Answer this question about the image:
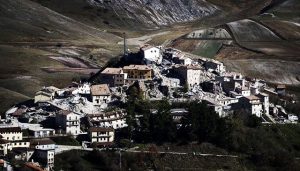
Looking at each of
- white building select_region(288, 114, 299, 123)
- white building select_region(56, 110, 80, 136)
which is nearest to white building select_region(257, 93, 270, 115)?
white building select_region(288, 114, 299, 123)

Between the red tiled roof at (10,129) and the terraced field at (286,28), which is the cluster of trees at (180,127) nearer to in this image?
the red tiled roof at (10,129)

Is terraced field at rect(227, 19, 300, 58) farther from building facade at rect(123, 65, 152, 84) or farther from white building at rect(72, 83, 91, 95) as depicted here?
white building at rect(72, 83, 91, 95)

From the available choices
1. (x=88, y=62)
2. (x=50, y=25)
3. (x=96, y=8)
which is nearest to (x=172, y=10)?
(x=96, y=8)

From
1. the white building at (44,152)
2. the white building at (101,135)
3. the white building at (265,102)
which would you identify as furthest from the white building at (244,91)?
the white building at (44,152)

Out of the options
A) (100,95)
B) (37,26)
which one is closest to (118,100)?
(100,95)

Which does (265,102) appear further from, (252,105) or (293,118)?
(293,118)

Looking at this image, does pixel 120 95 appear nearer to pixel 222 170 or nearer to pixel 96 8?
pixel 222 170

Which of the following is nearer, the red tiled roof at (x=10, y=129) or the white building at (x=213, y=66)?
the red tiled roof at (x=10, y=129)
